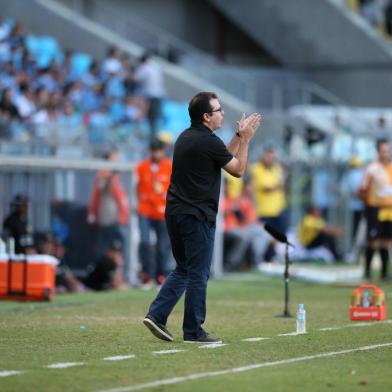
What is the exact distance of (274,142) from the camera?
26.9 meters

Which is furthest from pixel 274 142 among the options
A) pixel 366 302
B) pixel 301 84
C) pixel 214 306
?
pixel 366 302

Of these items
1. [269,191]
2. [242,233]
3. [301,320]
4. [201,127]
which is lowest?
[301,320]

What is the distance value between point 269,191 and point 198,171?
40.7 feet

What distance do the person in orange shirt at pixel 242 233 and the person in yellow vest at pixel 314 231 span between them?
1490mm

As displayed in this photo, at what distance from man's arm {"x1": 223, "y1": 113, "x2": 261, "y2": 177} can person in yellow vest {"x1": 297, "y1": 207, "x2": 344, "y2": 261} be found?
49.0 feet

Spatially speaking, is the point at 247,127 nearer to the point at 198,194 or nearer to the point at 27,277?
the point at 198,194

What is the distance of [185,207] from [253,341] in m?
1.33

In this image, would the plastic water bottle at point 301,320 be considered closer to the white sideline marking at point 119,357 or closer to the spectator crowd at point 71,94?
the white sideline marking at point 119,357

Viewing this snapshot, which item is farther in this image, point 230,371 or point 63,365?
point 63,365

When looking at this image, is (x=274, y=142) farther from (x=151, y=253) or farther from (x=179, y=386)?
(x=179, y=386)

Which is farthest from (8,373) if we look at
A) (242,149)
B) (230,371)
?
(242,149)

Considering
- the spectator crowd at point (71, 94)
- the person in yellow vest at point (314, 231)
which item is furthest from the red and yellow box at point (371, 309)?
the person in yellow vest at point (314, 231)

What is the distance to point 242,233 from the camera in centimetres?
2480

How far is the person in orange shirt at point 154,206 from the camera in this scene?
20.2 metres
